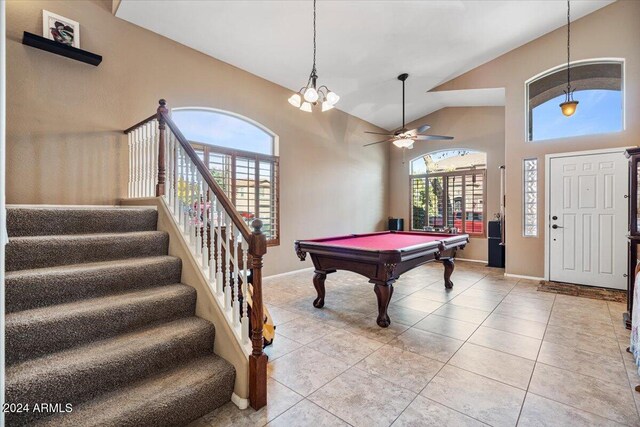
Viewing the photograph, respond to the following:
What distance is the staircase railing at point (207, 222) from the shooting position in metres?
1.86

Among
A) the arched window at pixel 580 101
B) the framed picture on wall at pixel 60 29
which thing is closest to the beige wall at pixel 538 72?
the arched window at pixel 580 101

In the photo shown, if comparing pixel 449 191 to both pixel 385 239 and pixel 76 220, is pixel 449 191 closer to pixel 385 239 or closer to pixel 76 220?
pixel 385 239

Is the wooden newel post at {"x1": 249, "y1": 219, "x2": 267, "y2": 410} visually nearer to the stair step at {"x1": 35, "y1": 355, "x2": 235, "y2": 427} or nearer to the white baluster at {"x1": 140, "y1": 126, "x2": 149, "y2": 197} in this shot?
the stair step at {"x1": 35, "y1": 355, "x2": 235, "y2": 427}

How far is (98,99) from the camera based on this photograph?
3469 millimetres

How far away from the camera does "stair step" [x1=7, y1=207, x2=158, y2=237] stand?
7.04ft

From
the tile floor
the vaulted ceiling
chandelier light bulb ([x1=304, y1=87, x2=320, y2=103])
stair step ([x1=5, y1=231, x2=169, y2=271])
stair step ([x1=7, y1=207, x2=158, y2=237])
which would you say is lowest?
the tile floor

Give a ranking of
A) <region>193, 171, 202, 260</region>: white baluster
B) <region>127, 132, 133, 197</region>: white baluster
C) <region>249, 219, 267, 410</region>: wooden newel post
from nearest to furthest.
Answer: <region>249, 219, 267, 410</region>: wooden newel post < <region>193, 171, 202, 260</region>: white baluster < <region>127, 132, 133, 197</region>: white baluster

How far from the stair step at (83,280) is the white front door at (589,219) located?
591cm

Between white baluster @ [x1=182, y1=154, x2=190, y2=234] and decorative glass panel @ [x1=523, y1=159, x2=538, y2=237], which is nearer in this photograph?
white baluster @ [x1=182, y1=154, x2=190, y2=234]

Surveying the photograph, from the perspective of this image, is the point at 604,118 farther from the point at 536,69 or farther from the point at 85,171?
the point at 85,171

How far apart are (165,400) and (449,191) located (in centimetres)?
735

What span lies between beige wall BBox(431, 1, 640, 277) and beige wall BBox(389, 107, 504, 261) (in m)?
1.21

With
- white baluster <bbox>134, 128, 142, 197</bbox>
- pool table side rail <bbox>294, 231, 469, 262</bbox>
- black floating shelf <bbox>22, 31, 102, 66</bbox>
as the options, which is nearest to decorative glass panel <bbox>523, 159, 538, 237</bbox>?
pool table side rail <bbox>294, 231, 469, 262</bbox>

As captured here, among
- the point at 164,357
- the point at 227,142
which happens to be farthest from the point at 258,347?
the point at 227,142
